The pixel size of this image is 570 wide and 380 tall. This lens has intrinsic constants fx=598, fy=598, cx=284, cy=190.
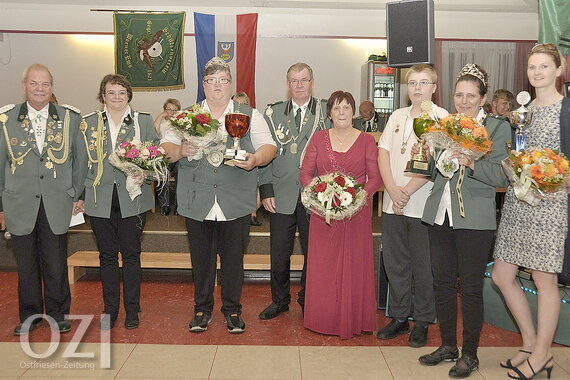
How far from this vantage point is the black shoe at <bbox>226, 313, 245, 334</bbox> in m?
4.04

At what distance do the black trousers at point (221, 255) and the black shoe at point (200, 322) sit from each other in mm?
29

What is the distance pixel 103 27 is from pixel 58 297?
6999 millimetres

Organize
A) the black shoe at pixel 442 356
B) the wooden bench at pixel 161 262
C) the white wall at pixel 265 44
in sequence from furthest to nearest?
1. the white wall at pixel 265 44
2. the wooden bench at pixel 161 262
3. the black shoe at pixel 442 356

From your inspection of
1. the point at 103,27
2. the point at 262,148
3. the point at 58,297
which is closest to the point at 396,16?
the point at 262,148

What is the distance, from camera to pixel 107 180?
399 cm

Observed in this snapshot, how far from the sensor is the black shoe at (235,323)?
13.2 ft

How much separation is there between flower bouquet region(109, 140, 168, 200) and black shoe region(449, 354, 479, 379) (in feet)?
6.89

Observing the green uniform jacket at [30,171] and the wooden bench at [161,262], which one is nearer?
the green uniform jacket at [30,171]

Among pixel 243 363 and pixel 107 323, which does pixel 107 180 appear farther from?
pixel 243 363

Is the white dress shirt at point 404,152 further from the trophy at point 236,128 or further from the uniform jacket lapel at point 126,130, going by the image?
the uniform jacket lapel at point 126,130

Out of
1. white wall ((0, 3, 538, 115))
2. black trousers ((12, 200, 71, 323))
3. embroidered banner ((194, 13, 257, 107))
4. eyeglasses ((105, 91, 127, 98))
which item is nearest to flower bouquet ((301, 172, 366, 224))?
eyeglasses ((105, 91, 127, 98))

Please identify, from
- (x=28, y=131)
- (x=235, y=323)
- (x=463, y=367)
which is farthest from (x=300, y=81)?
(x=463, y=367)

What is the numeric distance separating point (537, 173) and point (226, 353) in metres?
2.07

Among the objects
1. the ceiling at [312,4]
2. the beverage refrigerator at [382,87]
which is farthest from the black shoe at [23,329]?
the beverage refrigerator at [382,87]
